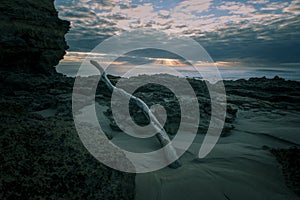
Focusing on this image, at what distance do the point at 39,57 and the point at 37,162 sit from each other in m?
7.53

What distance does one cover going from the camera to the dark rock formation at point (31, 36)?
6.48m

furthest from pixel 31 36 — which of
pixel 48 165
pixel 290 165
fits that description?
pixel 290 165

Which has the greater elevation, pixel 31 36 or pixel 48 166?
pixel 31 36

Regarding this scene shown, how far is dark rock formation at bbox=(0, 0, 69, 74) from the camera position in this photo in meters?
6.48

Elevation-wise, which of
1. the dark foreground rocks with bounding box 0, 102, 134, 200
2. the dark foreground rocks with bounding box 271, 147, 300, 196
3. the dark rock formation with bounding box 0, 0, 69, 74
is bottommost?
the dark foreground rocks with bounding box 271, 147, 300, 196

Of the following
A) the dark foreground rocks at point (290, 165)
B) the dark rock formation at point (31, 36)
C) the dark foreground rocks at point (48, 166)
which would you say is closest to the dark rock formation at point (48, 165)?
the dark foreground rocks at point (48, 166)

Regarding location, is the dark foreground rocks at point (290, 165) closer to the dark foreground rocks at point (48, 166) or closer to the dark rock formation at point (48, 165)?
the dark foreground rocks at point (48, 166)

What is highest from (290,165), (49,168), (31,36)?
(31,36)

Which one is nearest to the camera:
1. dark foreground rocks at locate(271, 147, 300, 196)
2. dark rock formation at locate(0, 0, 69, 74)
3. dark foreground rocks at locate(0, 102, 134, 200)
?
dark foreground rocks at locate(0, 102, 134, 200)

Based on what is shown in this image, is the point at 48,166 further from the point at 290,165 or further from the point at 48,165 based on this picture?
the point at 290,165

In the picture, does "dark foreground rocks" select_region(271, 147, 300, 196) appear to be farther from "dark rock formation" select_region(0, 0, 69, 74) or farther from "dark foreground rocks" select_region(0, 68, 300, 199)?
"dark rock formation" select_region(0, 0, 69, 74)

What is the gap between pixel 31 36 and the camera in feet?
22.5

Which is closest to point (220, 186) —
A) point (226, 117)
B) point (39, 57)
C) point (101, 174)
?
point (101, 174)

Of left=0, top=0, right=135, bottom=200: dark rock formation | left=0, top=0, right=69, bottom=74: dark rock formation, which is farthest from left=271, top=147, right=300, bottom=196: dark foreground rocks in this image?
left=0, top=0, right=69, bottom=74: dark rock formation
